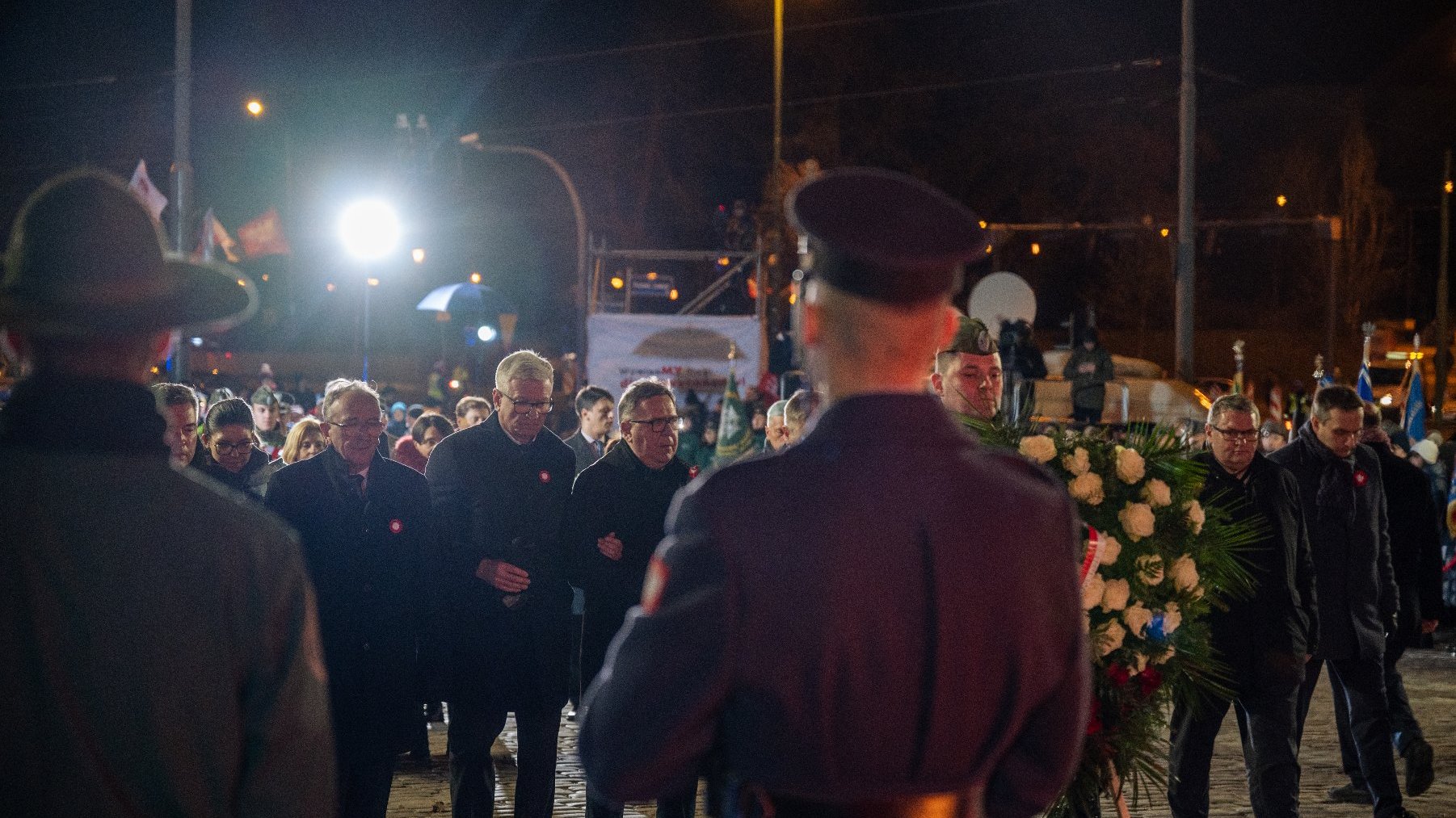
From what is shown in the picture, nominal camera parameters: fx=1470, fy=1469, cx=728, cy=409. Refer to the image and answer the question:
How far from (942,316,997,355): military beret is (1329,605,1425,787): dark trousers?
3.59 meters

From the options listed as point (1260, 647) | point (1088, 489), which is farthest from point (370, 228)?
point (1088, 489)

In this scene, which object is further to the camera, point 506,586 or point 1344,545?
point 1344,545

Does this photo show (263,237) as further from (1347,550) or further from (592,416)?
(1347,550)

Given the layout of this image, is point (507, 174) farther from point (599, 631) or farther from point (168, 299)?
point (168, 299)

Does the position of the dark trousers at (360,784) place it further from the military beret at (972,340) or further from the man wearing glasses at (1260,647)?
the man wearing glasses at (1260,647)

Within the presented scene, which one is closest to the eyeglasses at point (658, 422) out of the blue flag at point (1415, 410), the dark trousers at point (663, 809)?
the dark trousers at point (663, 809)

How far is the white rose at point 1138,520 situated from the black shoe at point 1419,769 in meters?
4.15

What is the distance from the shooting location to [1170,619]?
5234 mm

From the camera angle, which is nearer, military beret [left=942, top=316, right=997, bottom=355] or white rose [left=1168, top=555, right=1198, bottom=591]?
white rose [left=1168, top=555, right=1198, bottom=591]

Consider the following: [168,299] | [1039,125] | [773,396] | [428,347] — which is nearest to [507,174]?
[428,347]

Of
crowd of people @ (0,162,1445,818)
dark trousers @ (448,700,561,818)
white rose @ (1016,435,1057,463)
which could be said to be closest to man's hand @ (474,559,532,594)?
dark trousers @ (448,700,561,818)

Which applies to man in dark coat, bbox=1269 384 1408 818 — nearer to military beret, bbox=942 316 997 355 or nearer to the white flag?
military beret, bbox=942 316 997 355

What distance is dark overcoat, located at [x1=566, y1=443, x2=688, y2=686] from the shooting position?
727cm

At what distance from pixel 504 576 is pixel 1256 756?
3.66 metres
